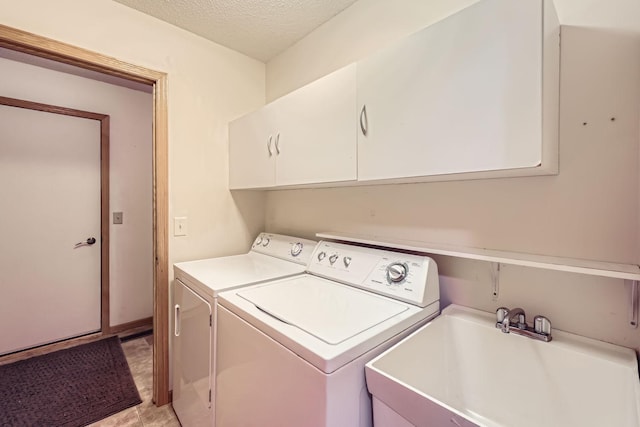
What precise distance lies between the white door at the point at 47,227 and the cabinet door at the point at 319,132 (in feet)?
6.85

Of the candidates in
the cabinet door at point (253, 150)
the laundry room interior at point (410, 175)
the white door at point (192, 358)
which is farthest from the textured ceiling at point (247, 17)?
the white door at point (192, 358)

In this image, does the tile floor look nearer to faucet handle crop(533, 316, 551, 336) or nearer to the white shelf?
the white shelf

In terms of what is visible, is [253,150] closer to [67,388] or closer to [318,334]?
[318,334]

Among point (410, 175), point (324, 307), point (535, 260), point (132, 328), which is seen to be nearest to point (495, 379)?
point (535, 260)

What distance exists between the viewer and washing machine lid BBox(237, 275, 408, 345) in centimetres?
90

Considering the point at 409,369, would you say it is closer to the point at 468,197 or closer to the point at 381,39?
the point at 468,197

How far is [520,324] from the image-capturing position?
100 centimetres

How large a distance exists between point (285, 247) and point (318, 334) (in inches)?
42.2

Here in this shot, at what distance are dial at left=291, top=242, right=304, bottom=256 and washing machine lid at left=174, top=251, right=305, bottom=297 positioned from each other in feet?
0.22

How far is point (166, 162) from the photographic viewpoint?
1797 mm

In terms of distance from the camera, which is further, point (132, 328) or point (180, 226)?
point (132, 328)

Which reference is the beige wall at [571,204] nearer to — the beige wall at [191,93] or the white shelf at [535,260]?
the white shelf at [535,260]

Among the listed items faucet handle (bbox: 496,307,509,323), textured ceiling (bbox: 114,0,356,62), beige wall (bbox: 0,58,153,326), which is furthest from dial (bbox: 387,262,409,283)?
beige wall (bbox: 0,58,153,326)

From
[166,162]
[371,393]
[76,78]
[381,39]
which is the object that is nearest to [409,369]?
[371,393]
